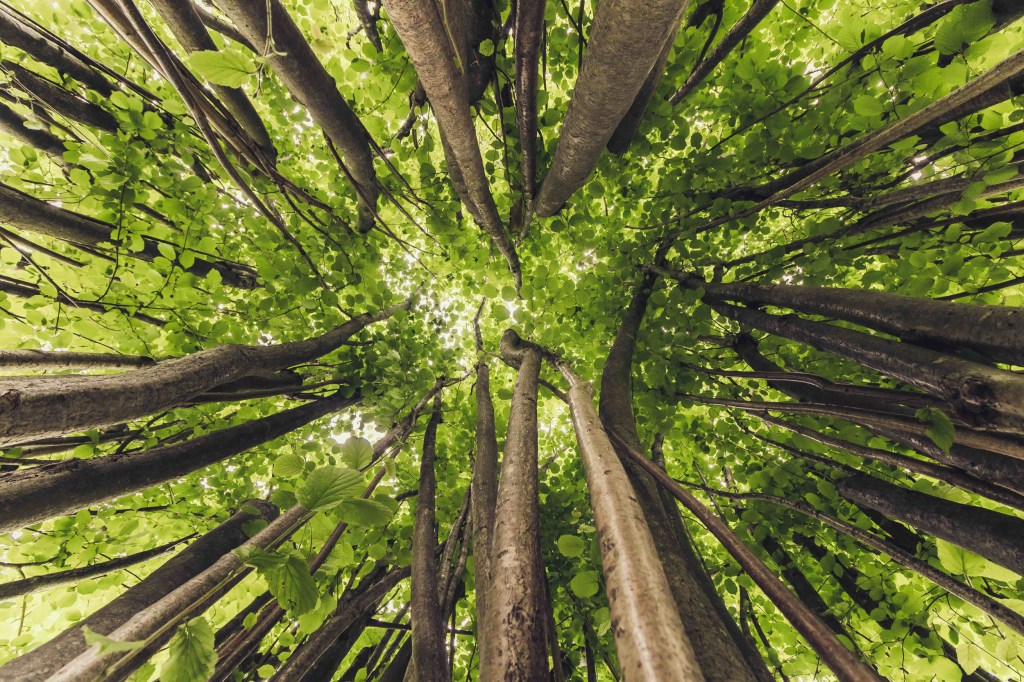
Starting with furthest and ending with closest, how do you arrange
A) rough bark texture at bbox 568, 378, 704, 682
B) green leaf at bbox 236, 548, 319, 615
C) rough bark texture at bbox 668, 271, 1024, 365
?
rough bark texture at bbox 668, 271, 1024, 365, green leaf at bbox 236, 548, 319, 615, rough bark texture at bbox 568, 378, 704, 682

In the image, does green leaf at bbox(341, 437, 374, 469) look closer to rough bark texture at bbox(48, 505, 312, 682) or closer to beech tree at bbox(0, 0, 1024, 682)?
beech tree at bbox(0, 0, 1024, 682)

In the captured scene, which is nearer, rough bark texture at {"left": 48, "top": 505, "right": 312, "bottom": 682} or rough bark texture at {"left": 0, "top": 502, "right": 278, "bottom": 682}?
rough bark texture at {"left": 48, "top": 505, "right": 312, "bottom": 682}

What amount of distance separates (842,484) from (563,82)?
178 inches

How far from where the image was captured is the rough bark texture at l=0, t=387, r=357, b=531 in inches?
68.6

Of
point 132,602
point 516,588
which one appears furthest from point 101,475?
point 516,588

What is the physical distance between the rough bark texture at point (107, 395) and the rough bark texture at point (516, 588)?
161cm

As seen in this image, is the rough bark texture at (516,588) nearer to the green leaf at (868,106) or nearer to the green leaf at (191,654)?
the green leaf at (191,654)

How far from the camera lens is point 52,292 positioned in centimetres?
264

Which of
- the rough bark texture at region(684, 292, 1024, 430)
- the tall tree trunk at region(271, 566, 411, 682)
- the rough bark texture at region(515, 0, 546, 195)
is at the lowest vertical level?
the tall tree trunk at region(271, 566, 411, 682)

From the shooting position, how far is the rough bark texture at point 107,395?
114 cm

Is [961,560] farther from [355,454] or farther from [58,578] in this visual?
[58,578]

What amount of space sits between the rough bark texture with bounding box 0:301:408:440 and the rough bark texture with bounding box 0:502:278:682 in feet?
Answer: 2.76

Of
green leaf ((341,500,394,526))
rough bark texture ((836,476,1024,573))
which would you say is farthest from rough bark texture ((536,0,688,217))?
rough bark texture ((836,476,1024,573))

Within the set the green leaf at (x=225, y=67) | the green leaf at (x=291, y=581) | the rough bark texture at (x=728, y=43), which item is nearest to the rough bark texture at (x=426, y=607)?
the green leaf at (x=291, y=581)
